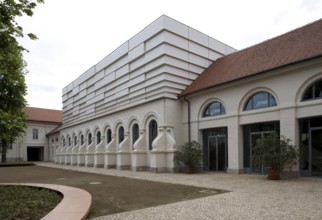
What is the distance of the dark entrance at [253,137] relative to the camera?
17.4 m

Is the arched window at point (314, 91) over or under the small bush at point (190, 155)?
over

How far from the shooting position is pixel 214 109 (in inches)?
827

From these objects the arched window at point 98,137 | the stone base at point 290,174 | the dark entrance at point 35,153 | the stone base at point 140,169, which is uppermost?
the arched window at point 98,137

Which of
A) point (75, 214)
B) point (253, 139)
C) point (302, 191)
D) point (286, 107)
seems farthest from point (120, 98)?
point (75, 214)

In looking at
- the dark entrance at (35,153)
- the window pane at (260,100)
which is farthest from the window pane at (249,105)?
the dark entrance at (35,153)

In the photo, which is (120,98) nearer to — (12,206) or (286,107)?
(286,107)

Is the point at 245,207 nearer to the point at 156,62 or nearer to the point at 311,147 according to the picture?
the point at 311,147

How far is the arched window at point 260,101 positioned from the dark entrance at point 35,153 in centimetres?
5076

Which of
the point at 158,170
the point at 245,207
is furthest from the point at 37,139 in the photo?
the point at 245,207

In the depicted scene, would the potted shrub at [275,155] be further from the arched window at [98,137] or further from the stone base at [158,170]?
the arched window at [98,137]

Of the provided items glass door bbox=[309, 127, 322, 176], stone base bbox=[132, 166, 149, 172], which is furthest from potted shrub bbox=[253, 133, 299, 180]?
stone base bbox=[132, 166, 149, 172]

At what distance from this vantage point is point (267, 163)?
48.8 ft

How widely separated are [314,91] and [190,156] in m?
8.50

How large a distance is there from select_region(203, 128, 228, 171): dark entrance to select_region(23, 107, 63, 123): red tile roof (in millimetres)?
45981
